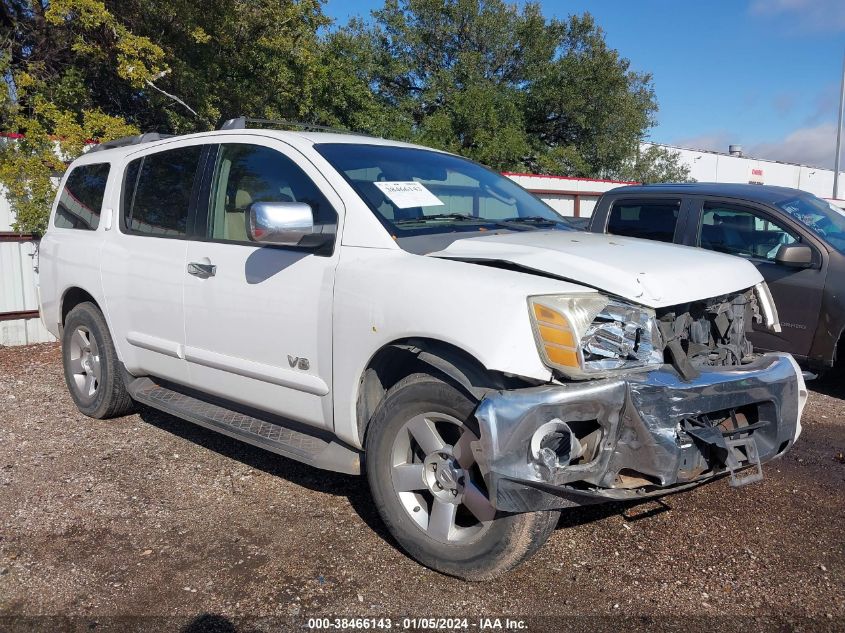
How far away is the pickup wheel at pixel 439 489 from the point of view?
2811 mm

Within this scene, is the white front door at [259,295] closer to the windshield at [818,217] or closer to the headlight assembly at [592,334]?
the headlight assembly at [592,334]

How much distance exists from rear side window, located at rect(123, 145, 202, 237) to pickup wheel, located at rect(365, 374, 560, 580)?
1968 mm

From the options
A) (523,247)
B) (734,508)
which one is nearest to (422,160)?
(523,247)

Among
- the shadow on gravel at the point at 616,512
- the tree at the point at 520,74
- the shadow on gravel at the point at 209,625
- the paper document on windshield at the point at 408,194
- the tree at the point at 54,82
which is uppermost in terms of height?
the tree at the point at 520,74

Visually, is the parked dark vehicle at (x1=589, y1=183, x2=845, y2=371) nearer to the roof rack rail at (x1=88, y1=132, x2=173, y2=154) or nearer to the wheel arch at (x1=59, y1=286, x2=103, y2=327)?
the roof rack rail at (x1=88, y1=132, x2=173, y2=154)

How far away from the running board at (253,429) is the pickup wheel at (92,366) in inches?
12.7

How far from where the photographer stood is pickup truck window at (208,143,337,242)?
3.73 metres

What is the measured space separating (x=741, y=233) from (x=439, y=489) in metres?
4.35

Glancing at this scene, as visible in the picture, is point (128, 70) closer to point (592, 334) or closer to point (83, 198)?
point (83, 198)

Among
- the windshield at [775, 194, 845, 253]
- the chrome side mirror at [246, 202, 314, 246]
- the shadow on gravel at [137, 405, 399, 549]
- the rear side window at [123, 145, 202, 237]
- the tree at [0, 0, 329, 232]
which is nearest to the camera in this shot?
the chrome side mirror at [246, 202, 314, 246]

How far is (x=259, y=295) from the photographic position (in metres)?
3.64

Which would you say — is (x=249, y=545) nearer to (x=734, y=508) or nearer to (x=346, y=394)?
(x=346, y=394)

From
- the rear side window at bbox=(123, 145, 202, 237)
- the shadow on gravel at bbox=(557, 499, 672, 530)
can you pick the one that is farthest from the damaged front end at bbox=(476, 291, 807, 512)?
the rear side window at bbox=(123, 145, 202, 237)

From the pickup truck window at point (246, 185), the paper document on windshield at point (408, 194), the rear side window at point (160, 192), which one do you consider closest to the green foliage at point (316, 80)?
the rear side window at point (160, 192)
